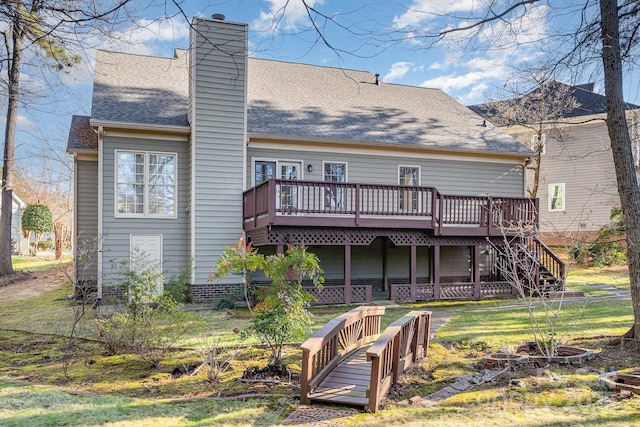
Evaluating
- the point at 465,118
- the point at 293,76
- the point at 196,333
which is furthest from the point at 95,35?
the point at 465,118

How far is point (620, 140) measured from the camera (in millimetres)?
6879

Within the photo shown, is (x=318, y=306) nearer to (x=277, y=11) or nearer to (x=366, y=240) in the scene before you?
(x=366, y=240)

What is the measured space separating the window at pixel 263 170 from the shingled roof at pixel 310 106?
0.96 metres

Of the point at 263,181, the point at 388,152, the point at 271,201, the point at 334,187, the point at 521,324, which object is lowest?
the point at 521,324

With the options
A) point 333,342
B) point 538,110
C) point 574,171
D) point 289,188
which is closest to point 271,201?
point 289,188

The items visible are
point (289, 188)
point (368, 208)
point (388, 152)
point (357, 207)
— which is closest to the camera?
point (357, 207)

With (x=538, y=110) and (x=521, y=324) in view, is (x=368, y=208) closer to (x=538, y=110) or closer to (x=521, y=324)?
(x=521, y=324)

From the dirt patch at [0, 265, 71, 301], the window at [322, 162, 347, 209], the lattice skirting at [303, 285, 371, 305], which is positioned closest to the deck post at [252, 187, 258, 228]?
the window at [322, 162, 347, 209]

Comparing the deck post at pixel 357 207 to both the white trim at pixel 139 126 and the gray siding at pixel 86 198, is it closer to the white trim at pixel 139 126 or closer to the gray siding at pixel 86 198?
the white trim at pixel 139 126

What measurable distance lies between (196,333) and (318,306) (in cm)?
427

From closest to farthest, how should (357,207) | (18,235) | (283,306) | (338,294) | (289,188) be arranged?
(283,306), (357,207), (338,294), (289,188), (18,235)

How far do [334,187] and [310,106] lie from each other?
4484 mm

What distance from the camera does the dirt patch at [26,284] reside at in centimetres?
1475

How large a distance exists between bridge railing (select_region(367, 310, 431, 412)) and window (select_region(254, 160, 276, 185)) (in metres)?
7.85
